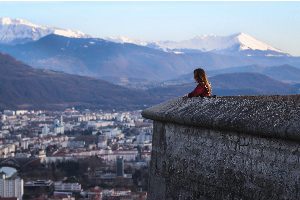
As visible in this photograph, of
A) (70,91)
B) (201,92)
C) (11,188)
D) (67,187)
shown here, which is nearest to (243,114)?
(201,92)

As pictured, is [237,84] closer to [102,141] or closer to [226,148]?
[102,141]

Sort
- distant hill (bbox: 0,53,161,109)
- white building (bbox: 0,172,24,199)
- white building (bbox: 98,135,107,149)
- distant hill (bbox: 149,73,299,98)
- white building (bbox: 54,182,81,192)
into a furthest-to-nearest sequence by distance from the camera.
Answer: distant hill (bbox: 149,73,299,98)
distant hill (bbox: 0,53,161,109)
white building (bbox: 98,135,107,149)
white building (bbox: 54,182,81,192)
white building (bbox: 0,172,24,199)

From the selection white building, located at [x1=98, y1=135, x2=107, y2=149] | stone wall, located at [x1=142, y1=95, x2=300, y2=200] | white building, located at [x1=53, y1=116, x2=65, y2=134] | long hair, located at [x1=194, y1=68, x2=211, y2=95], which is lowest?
white building, located at [x1=98, y1=135, x2=107, y2=149]

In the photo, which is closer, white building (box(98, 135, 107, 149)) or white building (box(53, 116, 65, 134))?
white building (box(98, 135, 107, 149))

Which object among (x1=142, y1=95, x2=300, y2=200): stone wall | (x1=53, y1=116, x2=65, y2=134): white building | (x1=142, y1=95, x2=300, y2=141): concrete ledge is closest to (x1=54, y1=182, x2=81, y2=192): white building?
(x1=142, y1=95, x2=300, y2=200): stone wall

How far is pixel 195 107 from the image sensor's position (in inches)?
156

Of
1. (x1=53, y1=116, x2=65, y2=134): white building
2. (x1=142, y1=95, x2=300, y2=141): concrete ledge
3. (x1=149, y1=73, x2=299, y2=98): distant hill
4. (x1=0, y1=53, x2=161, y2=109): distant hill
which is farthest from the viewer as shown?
(x1=149, y1=73, x2=299, y2=98): distant hill

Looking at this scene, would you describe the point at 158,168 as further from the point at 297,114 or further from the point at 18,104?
the point at 18,104

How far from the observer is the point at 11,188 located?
33.8m

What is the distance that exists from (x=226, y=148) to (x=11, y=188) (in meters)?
31.1

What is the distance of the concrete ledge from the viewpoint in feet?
9.86

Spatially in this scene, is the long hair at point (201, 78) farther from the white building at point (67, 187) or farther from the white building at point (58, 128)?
the white building at point (58, 128)

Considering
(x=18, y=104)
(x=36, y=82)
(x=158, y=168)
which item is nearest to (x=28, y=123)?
(x=18, y=104)

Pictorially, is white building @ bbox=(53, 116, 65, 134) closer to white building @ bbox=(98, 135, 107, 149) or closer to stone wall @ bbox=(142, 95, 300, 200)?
white building @ bbox=(98, 135, 107, 149)
